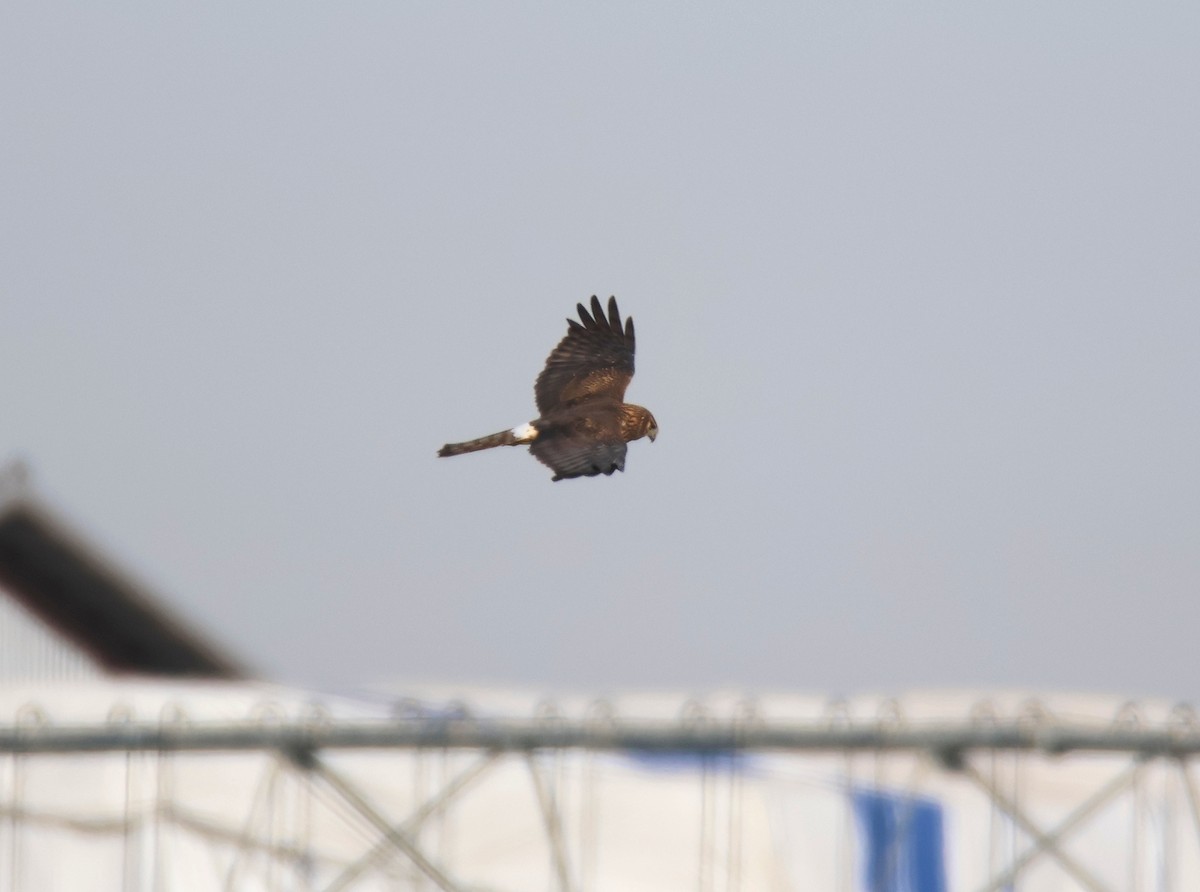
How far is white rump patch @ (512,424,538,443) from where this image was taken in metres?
12.0

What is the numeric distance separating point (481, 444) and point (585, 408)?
0.72m

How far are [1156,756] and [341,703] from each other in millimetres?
5990

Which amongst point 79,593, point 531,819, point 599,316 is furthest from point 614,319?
point 79,593

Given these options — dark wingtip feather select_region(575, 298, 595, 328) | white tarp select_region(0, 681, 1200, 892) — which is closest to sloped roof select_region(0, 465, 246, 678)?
white tarp select_region(0, 681, 1200, 892)

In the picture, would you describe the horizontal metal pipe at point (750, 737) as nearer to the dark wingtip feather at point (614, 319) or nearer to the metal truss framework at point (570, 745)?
the metal truss framework at point (570, 745)

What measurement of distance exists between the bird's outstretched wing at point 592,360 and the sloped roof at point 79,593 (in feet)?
47.5

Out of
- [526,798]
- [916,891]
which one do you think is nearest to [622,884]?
[526,798]

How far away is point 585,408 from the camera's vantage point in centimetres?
1261

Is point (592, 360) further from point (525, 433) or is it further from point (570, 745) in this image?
point (570, 745)

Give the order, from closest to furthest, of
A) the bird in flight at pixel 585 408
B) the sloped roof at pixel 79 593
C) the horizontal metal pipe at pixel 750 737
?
the horizontal metal pipe at pixel 750 737 → the bird in flight at pixel 585 408 → the sloped roof at pixel 79 593

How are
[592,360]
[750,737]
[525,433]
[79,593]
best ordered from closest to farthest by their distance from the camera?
[750,737] < [525,433] < [592,360] < [79,593]

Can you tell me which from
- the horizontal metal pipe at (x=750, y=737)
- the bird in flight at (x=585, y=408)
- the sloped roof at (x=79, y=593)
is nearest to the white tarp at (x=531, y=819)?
the horizontal metal pipe at (x=750, y=737)

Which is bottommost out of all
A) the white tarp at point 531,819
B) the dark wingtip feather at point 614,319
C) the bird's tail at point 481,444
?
the white tarp at point 531,819

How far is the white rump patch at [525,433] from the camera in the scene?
39.4 ft
